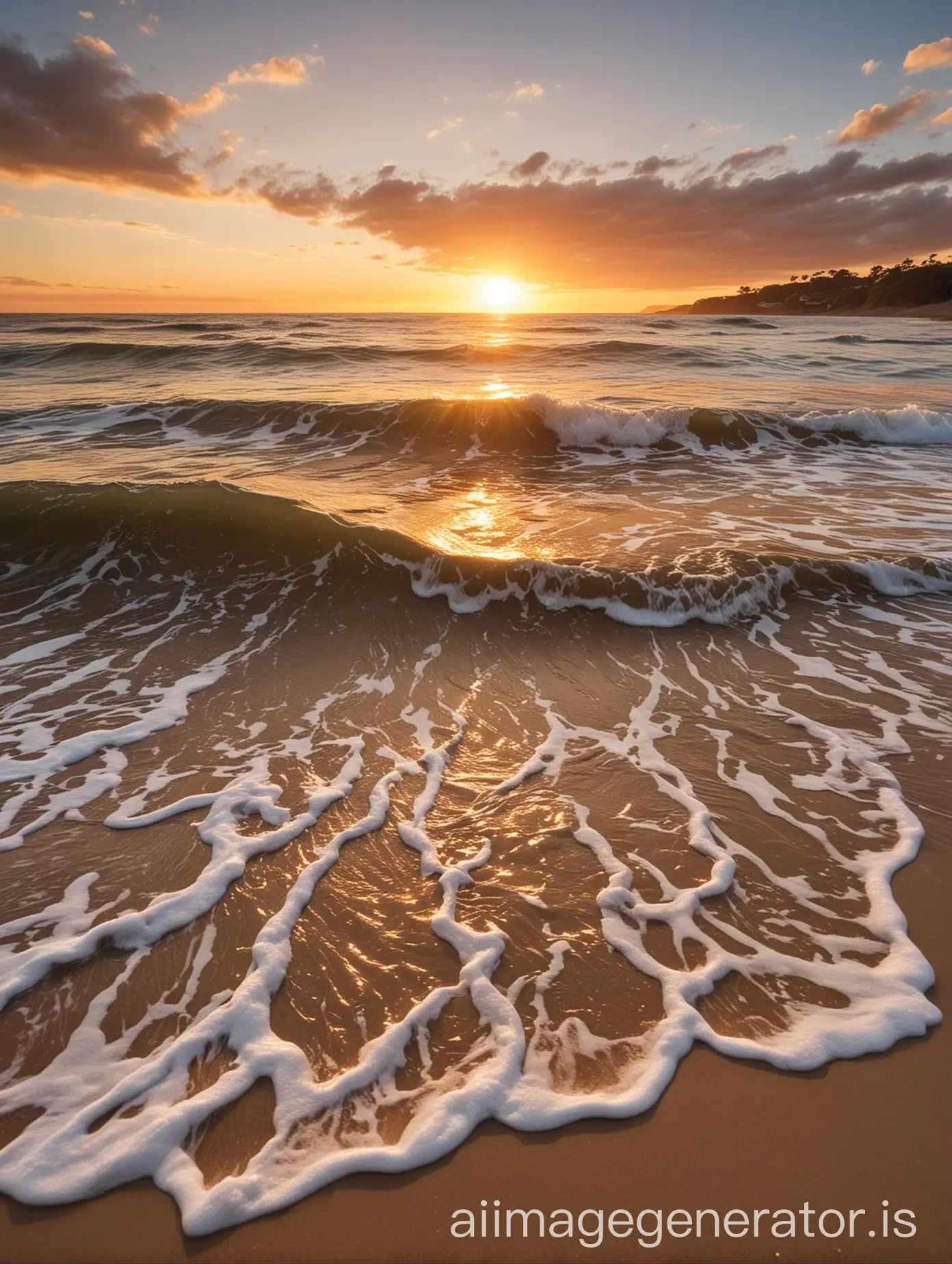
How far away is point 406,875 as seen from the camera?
3.63 meters

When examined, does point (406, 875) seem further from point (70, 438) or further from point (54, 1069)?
point (70, 438)

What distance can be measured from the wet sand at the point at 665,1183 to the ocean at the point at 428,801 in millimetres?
80

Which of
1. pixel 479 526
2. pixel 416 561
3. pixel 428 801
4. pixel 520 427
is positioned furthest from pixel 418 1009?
pixel 520 427

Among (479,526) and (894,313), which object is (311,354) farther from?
(894,313)

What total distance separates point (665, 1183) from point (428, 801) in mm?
2371

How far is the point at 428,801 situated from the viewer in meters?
4.26

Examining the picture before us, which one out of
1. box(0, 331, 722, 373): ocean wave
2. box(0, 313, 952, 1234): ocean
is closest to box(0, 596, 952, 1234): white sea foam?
box(0, 313, 952, 1234): ocean

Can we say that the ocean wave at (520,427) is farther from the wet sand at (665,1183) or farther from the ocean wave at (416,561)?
the wet sand at (665,1183)

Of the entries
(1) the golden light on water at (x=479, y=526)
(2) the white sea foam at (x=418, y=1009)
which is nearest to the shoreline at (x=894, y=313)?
(1) the golden light on water at (x=479, y=526)

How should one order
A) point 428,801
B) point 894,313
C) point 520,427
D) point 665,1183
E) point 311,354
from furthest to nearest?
1. point 894,313
2. point 311,354
3. point 520,427
4. point 428,801
5. point 665,1183

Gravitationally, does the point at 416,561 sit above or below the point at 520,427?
below

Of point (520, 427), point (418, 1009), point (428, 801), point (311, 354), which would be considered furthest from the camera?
point (311, 354)

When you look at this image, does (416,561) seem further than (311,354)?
No

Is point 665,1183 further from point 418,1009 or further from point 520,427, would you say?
point 520,427
